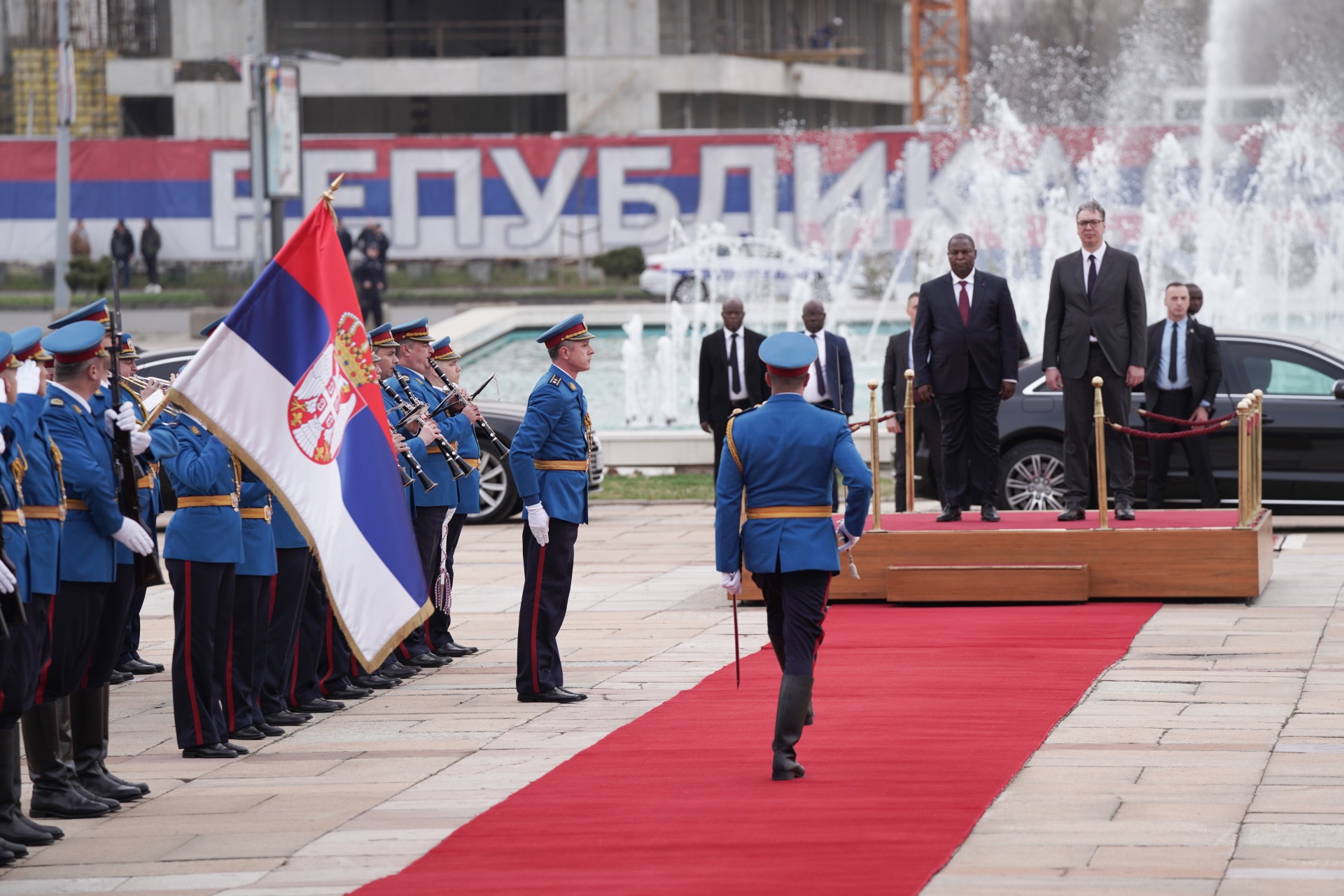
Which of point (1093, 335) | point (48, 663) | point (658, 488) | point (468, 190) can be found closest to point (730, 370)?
point (658, 488)

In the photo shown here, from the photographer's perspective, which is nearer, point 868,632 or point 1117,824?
point 1117,824

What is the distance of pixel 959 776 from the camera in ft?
25.2

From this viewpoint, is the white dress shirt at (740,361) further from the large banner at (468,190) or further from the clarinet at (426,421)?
→ the large banner at (468,190)

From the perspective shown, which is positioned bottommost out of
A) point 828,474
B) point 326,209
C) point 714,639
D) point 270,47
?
point 714,639

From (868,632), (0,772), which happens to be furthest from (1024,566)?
(0,772)

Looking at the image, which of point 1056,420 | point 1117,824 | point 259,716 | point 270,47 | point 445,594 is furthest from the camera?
point 270,47

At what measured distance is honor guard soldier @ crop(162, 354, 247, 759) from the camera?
858 centimetres

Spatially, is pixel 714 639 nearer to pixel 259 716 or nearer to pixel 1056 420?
pixel 259 716

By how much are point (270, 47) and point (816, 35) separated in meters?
16.8

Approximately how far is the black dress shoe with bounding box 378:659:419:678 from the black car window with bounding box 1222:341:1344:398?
7754 millimetres

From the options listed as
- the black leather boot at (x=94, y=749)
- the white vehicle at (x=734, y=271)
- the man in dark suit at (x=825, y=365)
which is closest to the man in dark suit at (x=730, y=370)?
the man in dark suit at (x=825, y=365)

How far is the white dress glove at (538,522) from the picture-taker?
9695mm

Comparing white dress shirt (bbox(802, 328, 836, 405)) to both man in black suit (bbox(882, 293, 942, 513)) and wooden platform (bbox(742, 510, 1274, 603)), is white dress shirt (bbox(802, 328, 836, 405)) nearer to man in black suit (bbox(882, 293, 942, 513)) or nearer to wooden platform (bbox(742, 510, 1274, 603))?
man in black suit (bbox(882, 293, 942, 513))

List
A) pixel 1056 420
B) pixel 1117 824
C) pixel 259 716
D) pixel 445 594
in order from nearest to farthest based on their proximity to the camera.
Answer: pixel 1117 824 < pixel 259 716 < pixel 445 594 < pixel 1056 420
